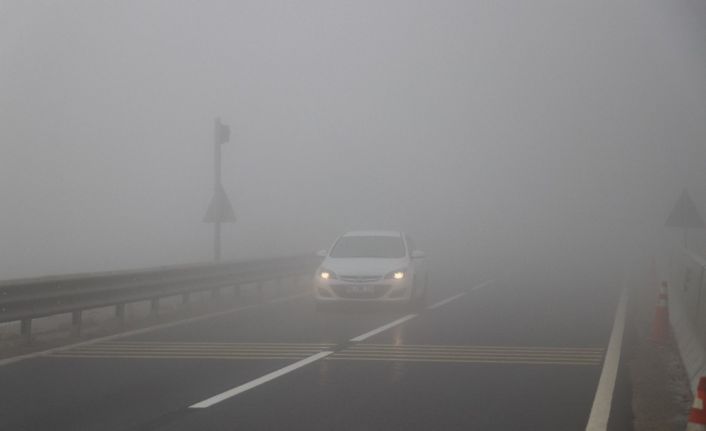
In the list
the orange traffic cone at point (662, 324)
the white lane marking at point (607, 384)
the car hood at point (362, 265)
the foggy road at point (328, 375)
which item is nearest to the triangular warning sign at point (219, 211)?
the car hood at point (362, 265)

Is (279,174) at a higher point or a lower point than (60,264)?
higher

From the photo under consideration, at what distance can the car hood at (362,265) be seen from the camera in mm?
19734

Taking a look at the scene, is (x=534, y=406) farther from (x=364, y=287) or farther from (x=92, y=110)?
(x=92, y=110)

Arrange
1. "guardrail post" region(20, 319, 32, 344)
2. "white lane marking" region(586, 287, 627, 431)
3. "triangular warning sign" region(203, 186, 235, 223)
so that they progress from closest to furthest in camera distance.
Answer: "white lane marking" region(586, 287, 627, 431), "guardrail post" region(20, 319, 32, 344), "triangular warning sign" region(203, 186, 235, 223)

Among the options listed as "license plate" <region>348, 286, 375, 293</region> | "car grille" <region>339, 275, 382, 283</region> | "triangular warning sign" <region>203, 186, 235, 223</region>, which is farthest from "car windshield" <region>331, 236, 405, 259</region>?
"triangular warning sign" <region>203, 186, 235, 223</region>

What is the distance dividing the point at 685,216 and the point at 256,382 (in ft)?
65.7

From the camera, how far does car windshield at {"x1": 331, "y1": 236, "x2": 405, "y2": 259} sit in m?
21.3

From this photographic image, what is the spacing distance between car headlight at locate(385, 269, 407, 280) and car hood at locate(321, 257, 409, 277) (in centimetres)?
7

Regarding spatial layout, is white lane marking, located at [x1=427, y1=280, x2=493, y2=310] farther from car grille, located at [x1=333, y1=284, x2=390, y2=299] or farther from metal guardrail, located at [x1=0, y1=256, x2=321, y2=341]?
metal guardrail, located at [x1=0, y1=256, x2=321, y2=341]

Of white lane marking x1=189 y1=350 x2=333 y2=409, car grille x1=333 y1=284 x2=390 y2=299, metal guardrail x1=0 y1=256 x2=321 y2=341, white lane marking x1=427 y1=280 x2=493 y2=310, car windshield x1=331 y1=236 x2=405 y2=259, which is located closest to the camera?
white lane marking x1=189 y1=350 x2=333 y2=409

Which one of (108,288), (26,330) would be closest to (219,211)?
(108,288)

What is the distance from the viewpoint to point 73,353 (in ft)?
45.0

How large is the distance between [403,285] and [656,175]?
5277 inches

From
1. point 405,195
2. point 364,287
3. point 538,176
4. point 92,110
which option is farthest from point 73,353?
point 92,110
